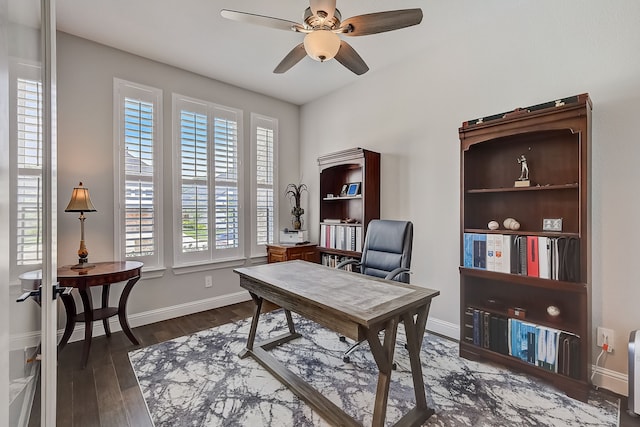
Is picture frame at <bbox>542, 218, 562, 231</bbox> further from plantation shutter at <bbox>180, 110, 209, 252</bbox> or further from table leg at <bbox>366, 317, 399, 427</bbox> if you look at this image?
plantation shutter at <bbox>180, 110, 209, 252</bbox>

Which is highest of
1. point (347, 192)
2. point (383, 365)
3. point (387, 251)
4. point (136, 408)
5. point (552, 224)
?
point (347, 192)

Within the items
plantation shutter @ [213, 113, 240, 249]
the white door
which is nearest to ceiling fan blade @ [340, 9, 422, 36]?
the white door

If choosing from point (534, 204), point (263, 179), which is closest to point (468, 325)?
point (534, 204)

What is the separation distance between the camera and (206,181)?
352 centimetres

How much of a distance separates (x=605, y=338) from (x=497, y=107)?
1917 millimetres

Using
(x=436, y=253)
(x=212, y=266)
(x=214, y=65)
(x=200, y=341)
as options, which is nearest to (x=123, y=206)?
(x=212, y=266)

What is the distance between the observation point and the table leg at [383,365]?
144 centimetres

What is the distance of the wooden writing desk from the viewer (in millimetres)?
1444

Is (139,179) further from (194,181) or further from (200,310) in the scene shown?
(200,310)

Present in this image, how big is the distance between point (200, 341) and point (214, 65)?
2.98 metres

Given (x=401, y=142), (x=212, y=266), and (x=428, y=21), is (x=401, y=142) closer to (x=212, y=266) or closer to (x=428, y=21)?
(x=428, y=21)

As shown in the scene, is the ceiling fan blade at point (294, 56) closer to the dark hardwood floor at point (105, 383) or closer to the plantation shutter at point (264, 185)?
the plantation shutter at point (264, 185)

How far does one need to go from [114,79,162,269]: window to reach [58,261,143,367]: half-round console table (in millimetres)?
370

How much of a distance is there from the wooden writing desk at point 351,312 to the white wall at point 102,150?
1.44 metres
